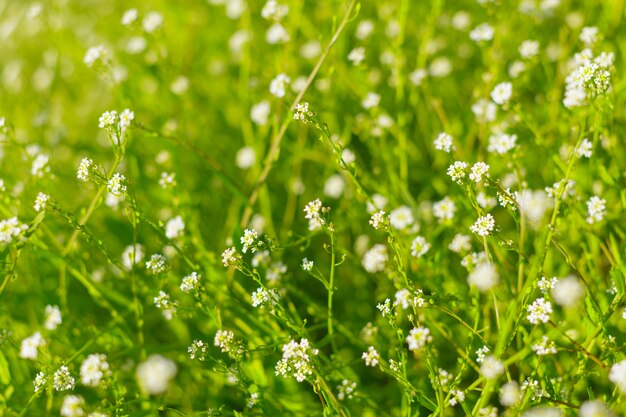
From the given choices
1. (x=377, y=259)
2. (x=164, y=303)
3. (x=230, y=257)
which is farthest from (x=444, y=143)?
(x=164, y=303)

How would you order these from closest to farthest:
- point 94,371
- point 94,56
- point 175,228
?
point 94,371
point 175,228
point 94,56

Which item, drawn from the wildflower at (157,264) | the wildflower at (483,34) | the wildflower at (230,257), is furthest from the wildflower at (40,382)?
the wildflower at (483,34)

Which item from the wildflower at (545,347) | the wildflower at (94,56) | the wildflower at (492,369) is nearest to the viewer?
the wildflower at (492,369)

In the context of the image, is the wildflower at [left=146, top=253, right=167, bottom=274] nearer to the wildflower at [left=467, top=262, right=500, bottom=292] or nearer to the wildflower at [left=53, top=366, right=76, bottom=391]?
the wildflower at [left=53, top=366, right=76, bottom=391]

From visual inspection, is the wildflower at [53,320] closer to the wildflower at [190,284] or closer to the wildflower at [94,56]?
the wildflower at [190,284]

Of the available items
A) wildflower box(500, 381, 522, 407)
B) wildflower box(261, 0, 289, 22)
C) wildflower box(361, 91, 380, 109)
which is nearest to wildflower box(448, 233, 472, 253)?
wildflower box(500, 381, 522, 407)

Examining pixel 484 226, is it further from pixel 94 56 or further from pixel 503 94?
pixel 94 56
